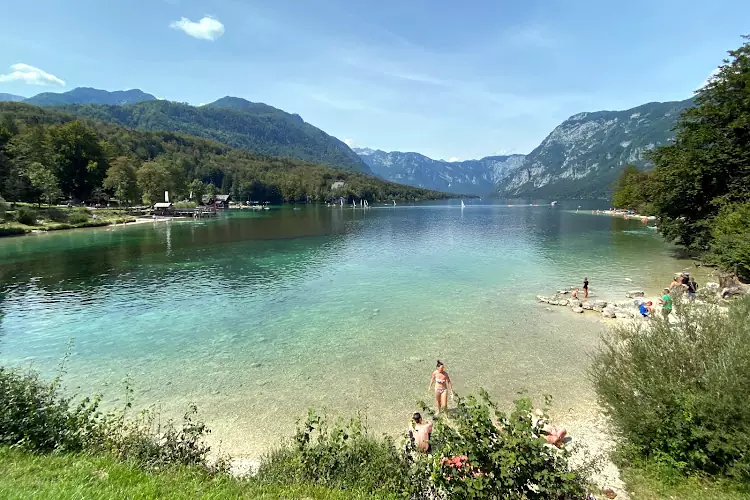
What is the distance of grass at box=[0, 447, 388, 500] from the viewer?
21.1 ft

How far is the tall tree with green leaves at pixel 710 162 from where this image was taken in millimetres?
35531

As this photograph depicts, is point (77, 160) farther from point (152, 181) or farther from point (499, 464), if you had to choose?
point (499, 464)

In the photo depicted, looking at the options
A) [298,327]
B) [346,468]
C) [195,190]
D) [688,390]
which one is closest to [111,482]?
[346,468]

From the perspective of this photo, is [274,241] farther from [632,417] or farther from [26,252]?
[632,417]

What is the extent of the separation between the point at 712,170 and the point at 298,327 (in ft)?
141

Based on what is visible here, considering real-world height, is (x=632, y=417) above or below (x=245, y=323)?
above

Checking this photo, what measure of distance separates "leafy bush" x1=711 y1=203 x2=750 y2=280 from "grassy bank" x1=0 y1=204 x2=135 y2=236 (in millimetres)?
99401

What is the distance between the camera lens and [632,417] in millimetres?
9094

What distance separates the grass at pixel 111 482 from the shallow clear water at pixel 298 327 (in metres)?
4.07

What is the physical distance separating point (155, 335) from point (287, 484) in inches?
712

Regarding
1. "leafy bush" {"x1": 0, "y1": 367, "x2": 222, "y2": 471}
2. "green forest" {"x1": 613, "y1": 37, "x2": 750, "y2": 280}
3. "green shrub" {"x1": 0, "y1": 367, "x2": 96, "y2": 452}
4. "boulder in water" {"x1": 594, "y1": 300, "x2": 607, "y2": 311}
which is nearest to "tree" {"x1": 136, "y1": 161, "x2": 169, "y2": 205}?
"green shrub" {"x1": 0, "y1": 367, "x2": 96, "y2": 452}

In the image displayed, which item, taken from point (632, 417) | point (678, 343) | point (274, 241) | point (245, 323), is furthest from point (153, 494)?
point (274, 241)

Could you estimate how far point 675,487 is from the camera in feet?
26.5

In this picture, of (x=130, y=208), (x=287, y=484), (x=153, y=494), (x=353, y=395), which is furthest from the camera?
(x=130, y=208)
